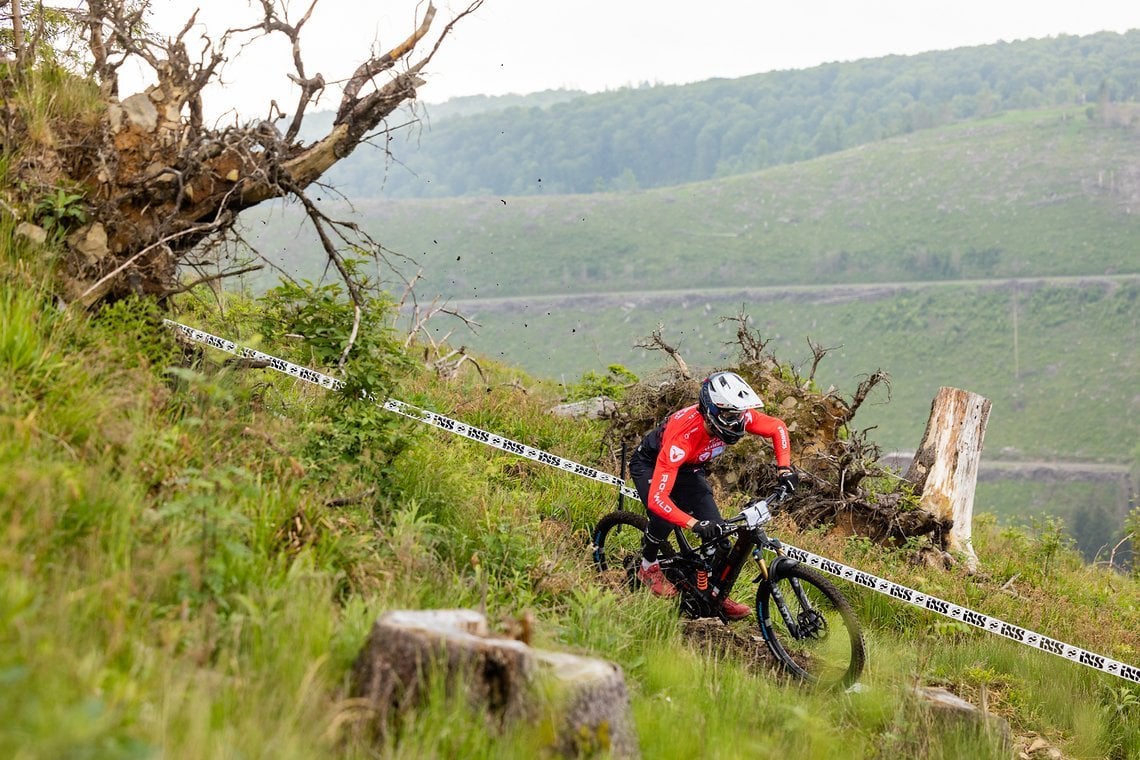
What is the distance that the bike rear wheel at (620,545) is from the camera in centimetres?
862

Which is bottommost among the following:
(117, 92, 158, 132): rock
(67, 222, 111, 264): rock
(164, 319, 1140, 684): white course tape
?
(164, 319, 1140, 684): white course tape

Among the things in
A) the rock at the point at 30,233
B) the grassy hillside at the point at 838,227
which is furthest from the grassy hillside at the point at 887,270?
the rock at the point at 30,233

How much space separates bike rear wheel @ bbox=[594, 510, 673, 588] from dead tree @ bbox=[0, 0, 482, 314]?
3.20 metres

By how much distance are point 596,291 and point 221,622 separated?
15535 centimetres

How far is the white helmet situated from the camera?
7.78m

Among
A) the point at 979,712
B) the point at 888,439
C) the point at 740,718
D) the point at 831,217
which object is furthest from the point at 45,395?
the point at 831,217

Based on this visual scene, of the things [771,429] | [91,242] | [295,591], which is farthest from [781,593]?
[91,242]

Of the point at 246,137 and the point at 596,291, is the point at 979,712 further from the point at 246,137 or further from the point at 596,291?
the point at 596,291

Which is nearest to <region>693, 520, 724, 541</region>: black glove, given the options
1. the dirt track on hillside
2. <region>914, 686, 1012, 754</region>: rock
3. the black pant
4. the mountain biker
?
the mountain biker

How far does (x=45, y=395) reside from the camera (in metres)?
5.56

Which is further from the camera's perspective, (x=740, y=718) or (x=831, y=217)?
(x=831, y=217)

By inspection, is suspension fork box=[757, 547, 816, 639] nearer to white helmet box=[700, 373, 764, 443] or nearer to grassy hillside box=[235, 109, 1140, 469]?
white helmet box=[700, 373, 764, 443]

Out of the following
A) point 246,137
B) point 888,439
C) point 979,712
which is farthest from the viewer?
point 888,439

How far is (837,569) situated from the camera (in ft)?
32.0
